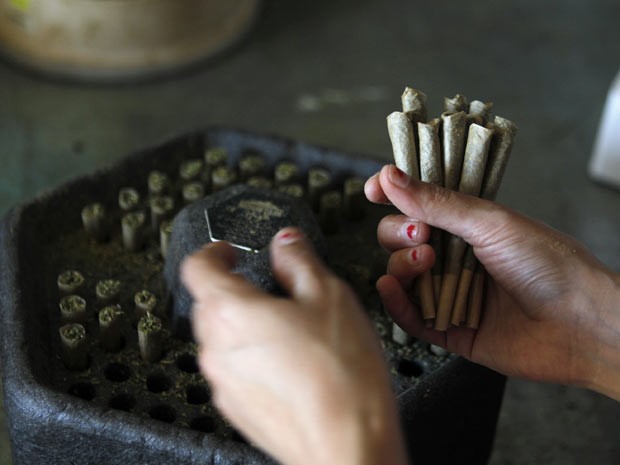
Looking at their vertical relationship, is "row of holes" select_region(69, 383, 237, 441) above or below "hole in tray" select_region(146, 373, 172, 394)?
below

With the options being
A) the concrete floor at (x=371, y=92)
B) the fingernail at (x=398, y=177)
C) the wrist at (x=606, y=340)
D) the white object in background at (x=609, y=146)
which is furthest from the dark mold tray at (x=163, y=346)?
the white object in background at (x=609, y=146)

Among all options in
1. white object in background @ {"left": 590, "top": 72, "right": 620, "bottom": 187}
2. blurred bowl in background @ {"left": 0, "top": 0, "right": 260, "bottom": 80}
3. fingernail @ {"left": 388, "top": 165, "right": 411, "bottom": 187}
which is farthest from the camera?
blurred bowl in background @ {"left": 0, "top": 0, "right": 260, "bottom": 80}

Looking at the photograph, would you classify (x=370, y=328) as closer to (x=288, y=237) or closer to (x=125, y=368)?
(x=288, y=237)

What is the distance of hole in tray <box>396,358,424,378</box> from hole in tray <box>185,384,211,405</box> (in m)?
0.25

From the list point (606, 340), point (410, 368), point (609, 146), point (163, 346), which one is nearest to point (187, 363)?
point (163, 346)

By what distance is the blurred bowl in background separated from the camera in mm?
2279

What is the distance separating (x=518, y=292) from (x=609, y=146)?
3.51 ft

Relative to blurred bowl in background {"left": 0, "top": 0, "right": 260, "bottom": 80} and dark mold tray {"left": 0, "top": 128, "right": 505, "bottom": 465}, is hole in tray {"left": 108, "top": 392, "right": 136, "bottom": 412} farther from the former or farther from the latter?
blurred bowl in background {"left": 0, "top": 0, "right": 260, "bottom": 80}

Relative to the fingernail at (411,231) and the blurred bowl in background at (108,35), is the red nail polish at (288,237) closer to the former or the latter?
the fingernail at (411,231)

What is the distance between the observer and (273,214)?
47.8 inches

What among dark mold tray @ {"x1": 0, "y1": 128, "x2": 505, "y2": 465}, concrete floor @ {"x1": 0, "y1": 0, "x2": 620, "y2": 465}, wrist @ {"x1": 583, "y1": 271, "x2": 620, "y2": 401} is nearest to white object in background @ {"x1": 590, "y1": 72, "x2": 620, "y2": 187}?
concrete floor @ {"x1": 0, "y1": 0, "x2": 620, "y2": 465}

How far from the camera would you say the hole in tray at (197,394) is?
1.13 metres

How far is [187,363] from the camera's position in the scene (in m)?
1.17

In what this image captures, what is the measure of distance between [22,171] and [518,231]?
1332 mm
